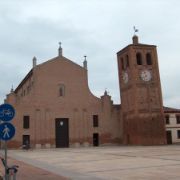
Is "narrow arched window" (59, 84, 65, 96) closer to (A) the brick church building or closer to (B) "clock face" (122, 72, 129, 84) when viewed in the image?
(A) the brick church building

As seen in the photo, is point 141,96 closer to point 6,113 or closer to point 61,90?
point 61,90

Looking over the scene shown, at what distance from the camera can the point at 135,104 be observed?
46062 mm

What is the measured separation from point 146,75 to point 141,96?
3.49m

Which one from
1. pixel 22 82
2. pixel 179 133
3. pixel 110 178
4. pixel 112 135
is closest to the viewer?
pixel 110 178

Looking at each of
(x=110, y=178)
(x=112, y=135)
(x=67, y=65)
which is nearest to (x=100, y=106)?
(x=112, y=135)

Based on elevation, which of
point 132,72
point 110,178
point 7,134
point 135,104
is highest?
point 132,72

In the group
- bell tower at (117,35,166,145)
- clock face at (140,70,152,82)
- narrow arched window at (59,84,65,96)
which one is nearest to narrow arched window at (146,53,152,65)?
bell tower at (117,35,166,145)

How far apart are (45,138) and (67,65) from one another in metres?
11.6

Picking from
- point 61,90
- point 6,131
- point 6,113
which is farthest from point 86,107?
point 6,131

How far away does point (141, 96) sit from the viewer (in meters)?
46.8

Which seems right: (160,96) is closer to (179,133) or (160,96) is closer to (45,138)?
(179,133)

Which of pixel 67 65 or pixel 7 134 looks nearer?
pixel 7 134

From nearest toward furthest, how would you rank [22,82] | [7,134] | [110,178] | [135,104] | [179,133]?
[7,134]
[110,178]
[135,104]
[179,133]
[22,82]

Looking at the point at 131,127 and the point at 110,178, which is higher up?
the point at 131,127
